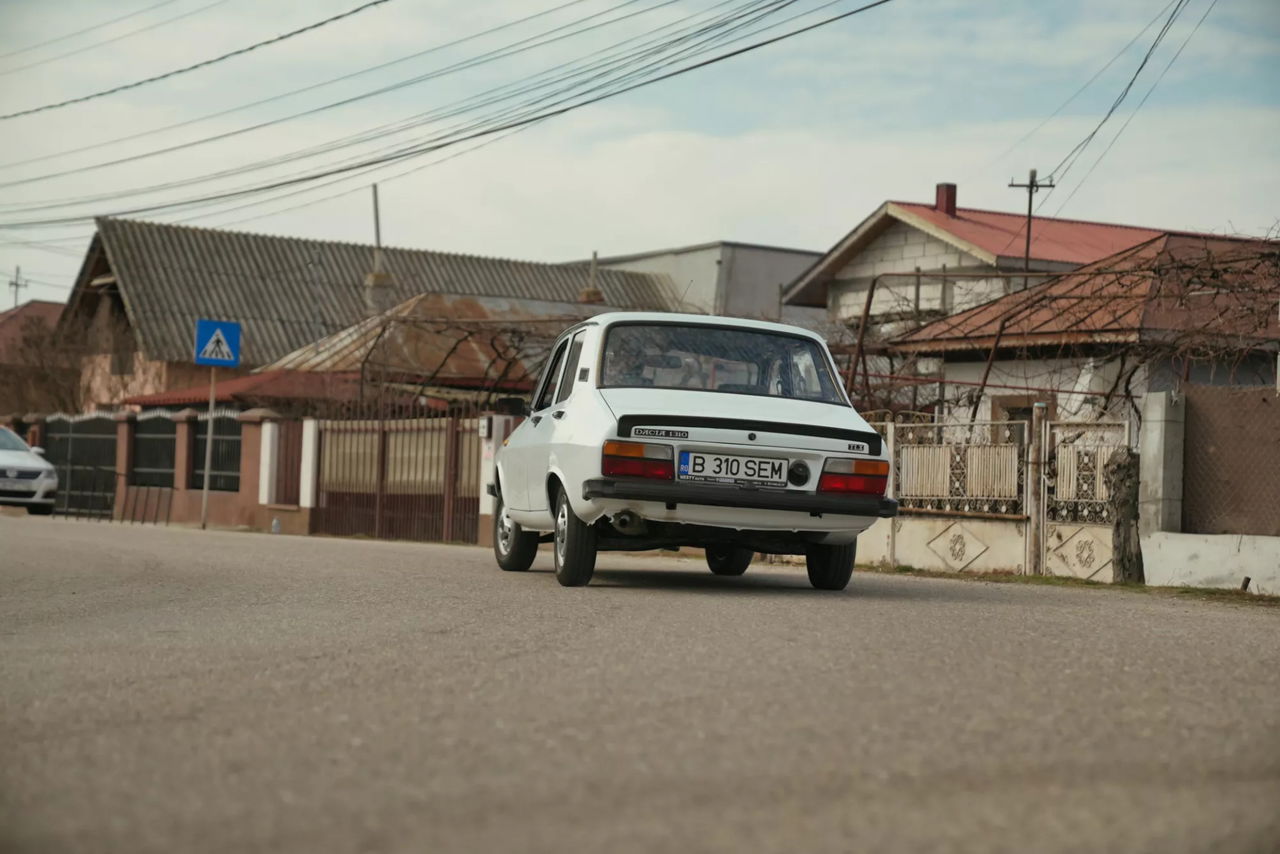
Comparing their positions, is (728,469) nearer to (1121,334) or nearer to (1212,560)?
(1212,560)

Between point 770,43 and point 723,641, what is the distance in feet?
46.4

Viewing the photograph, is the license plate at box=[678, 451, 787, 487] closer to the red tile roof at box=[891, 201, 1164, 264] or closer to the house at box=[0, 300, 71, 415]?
the red tile roof at box=[891, 201, 1164, 264]

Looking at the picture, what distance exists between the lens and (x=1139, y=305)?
23344mm

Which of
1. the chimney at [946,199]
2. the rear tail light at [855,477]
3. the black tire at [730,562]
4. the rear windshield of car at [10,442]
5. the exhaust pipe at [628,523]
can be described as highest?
the chimney at [946,199]

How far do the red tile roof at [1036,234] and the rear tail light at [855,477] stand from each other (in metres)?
24.6

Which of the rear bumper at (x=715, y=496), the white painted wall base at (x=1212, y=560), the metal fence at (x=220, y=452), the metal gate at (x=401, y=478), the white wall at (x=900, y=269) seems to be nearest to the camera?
the rear bumper at (x=715, y=496)

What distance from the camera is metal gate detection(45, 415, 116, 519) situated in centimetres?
3712

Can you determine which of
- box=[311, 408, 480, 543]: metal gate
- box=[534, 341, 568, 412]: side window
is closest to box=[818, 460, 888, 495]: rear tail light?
box=[534, 341, 568, 412]: side window

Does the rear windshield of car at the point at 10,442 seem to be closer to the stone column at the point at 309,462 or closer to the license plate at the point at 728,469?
the stone column at the point at 309,462

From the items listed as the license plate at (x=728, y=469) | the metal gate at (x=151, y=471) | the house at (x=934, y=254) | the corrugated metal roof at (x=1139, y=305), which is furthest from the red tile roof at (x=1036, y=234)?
the license plate at (x=728, y=469)

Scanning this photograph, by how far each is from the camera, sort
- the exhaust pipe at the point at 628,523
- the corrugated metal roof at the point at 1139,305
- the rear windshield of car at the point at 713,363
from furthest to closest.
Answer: the corrugated metal roof at the point at 1139,305 < the rear windshield of car at the point at 713,363 < the exhaust pipe at the point at 628,523

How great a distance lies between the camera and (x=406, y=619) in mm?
9781

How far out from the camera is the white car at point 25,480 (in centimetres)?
3102

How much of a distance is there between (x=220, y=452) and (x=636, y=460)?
2266cm
